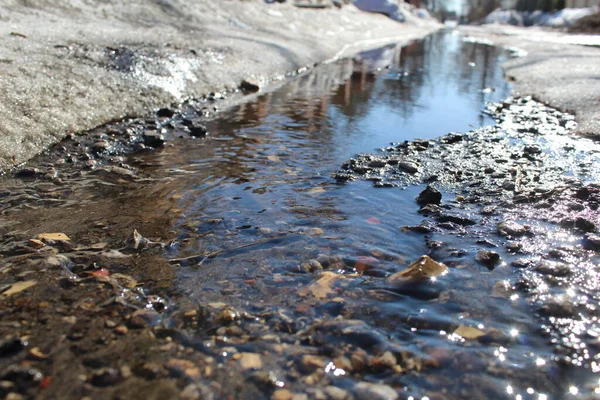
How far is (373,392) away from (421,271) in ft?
2.49

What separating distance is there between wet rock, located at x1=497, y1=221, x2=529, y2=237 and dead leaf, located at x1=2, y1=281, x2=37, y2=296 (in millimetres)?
2321

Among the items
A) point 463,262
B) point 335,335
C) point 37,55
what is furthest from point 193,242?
point 37,55

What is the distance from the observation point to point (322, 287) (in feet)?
7.04

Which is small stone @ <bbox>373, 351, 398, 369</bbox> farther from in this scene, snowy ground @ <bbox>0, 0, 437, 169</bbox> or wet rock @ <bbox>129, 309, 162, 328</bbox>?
snowy ground @ <bbox>0, 0, 437, 169</bbox>

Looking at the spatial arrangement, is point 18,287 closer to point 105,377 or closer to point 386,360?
point 105,377

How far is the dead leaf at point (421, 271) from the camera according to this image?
218cm

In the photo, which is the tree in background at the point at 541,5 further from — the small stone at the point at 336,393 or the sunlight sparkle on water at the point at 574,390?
the small stone at the point at 336,393

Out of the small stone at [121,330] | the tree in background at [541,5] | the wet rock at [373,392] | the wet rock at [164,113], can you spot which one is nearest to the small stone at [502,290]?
the wet rock at [373,392]

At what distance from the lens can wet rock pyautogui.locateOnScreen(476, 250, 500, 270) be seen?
234 centimetres

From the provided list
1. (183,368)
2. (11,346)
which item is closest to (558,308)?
(183,368)

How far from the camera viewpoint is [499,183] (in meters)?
3.40

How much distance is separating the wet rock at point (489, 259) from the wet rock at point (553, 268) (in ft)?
0.58

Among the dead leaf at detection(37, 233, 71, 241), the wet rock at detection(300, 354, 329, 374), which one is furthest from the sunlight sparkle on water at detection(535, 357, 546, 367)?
the dead leaf at detection(37, 233, 71, 241)

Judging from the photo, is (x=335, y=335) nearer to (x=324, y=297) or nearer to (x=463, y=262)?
(x=324, y=297)
